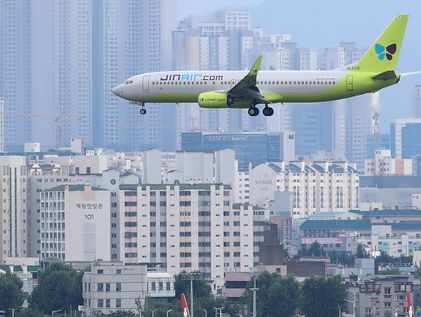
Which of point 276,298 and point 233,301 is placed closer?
point 276,298

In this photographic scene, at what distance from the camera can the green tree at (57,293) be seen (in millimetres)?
183000

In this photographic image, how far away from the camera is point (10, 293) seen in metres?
182

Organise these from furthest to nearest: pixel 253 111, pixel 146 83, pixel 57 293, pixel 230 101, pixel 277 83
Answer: pixel 57 293 < pixel 146 83 < pixel 230 101 < pixel 277 83 < pixel 253 111

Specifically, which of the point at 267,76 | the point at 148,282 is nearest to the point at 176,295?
the point at 148,282

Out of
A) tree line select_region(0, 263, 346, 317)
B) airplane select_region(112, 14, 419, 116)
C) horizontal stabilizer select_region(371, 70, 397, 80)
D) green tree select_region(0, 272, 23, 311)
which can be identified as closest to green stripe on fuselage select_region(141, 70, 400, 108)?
airplane select_region(112, 14, 419, 116)

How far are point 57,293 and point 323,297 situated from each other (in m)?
18.8

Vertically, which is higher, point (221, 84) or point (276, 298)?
point (221, 84)

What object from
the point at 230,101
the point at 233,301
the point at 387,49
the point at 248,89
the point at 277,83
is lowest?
the point at 233,301

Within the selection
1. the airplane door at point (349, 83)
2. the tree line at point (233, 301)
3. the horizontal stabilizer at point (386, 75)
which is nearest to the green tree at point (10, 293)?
the tree line at point (233, 301)

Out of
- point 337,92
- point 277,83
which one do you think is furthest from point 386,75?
point 277,83

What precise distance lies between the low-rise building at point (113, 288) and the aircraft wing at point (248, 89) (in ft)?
208

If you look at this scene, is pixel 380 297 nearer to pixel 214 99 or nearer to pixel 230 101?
pixel 230 101

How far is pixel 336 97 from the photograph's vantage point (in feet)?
375

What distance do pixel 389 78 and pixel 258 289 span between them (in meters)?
72.6
